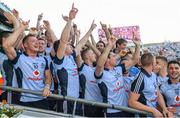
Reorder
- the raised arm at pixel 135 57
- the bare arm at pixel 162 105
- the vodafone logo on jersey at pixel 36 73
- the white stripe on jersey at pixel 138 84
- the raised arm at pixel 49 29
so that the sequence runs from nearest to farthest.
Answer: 1. the white stripe on jersey at pixel 138 84
2. the bare arm at pixel 162 105
3. the vodafone logo on jersey at pixel 36 73
4. the raised arm at pixel 135 57
5. the raised arm at pixel 49 29

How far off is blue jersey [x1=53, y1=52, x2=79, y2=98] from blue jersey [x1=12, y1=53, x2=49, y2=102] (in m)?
0.26

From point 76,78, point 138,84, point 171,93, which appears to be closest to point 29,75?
point 76,78

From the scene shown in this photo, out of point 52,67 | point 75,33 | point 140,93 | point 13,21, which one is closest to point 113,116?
point 140,93

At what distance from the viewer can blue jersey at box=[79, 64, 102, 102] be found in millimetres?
6738

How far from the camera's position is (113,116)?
6293 millimetres

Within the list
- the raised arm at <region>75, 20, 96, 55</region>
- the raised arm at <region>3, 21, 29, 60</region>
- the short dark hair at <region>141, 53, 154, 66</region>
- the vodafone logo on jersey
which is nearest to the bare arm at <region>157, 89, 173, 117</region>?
the short dark hair at <region>141, 53, 154, 66</region>

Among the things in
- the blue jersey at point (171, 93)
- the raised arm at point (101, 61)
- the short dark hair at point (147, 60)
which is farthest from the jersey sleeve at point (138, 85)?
the blue jersey at point (171, 93)

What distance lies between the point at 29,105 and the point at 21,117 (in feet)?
2.75

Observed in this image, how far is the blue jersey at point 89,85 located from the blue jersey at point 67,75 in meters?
0.25

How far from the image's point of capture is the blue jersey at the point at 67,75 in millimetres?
6324

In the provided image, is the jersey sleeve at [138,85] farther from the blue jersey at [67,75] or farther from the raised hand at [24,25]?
the raised hand at [24,25]

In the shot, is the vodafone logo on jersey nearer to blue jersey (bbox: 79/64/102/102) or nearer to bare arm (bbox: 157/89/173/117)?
blue jersey (bbox: 79/64/102/102)

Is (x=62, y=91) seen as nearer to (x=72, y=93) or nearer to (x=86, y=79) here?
(x=72, y=93)

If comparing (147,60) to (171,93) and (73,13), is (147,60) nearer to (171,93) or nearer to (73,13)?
(171,93)
